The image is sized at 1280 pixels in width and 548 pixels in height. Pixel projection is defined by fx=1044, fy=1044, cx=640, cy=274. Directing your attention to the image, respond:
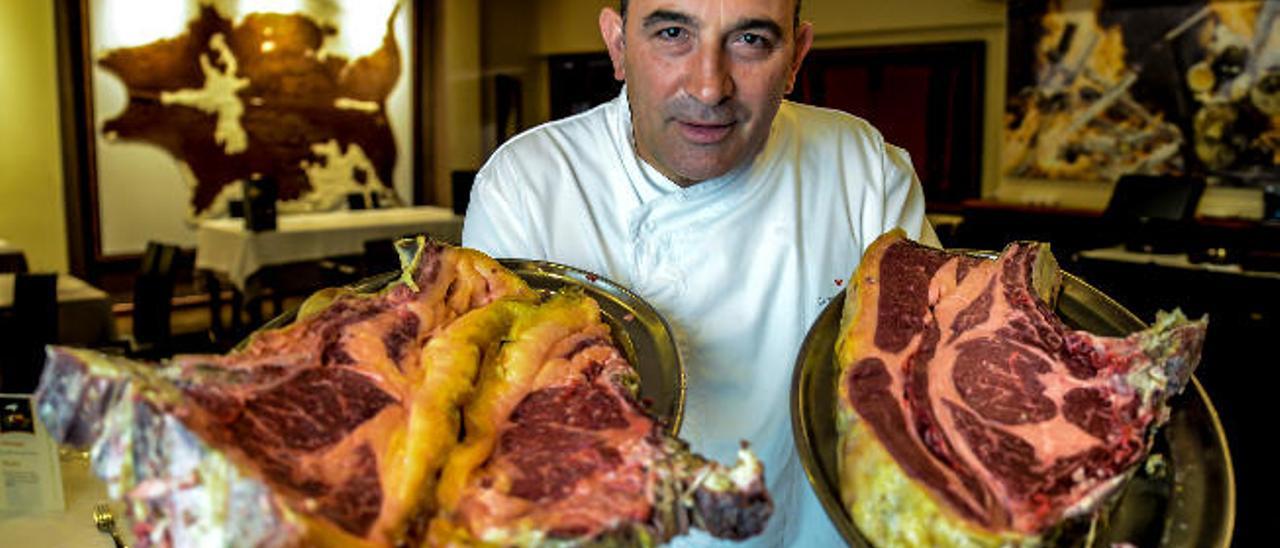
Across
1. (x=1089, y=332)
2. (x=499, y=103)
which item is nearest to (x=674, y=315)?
(x=1089, y=332)

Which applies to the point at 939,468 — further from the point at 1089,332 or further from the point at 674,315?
the point at 674,315

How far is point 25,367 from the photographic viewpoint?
225 inches

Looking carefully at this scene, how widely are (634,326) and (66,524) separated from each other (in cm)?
190

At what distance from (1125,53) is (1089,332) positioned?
991 centimetres

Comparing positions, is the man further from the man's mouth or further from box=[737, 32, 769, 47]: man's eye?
box=[737, 32, 769, 47]: man's eye

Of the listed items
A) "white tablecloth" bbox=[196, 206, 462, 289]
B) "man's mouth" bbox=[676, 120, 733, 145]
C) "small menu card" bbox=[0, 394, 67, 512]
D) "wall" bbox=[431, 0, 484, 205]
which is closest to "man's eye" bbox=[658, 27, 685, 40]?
"man's mouth" bbox=[676, 120, 733, 145]

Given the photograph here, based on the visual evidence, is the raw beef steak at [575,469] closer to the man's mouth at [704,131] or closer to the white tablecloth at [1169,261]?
the man's mouth at [704,131]

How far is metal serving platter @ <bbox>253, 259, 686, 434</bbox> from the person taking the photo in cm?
130

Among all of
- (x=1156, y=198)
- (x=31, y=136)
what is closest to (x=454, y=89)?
(x=31, y=136)

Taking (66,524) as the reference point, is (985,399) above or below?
above

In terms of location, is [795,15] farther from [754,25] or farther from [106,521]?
[106,521]

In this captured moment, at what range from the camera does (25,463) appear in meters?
2.61

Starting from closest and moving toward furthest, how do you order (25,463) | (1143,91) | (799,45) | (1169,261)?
(799,45), (25,463), (1169,261), (1143,91)

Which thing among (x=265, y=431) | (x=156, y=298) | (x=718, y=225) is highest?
(x=718, y=225)
